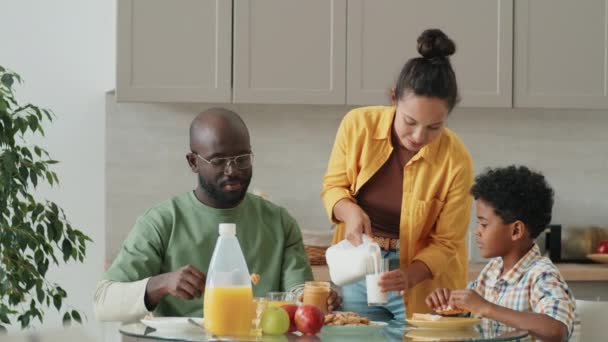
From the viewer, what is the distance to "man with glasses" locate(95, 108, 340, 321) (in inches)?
94.8

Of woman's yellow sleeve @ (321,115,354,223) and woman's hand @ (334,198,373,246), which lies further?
woman's yellow sleeve @ (321,115,354,223)

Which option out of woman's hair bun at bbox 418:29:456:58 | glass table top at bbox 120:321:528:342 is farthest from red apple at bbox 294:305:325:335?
woman's hair bun at bbox 418:29:456:58

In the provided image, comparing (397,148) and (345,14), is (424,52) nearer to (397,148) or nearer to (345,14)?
(397,148)

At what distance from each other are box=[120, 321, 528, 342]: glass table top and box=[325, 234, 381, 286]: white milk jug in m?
0.23

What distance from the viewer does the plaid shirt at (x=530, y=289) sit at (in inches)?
95.1

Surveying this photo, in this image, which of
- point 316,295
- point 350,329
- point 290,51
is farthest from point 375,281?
point 290,51

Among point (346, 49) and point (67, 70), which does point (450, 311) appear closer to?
point (346, 49)

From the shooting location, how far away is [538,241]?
4.39 m

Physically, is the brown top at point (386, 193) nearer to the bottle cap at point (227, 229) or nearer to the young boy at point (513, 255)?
the young boy at point (513, 255)

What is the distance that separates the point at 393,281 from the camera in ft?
8.07

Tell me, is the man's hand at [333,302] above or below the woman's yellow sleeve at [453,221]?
below

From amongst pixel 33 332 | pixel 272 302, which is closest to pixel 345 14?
pixel 272 302

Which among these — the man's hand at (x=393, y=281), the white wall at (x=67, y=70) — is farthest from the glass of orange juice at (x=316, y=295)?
the white wall at (x=67, y=70)

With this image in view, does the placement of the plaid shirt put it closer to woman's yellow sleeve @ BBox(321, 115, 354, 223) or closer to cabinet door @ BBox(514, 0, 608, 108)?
woman's yellow sleeve @ BBox(321, 115, 354, 223)
